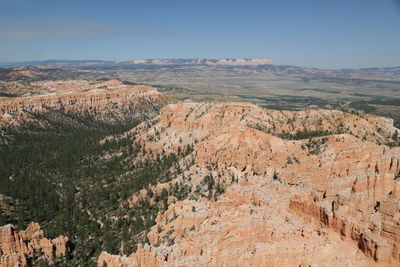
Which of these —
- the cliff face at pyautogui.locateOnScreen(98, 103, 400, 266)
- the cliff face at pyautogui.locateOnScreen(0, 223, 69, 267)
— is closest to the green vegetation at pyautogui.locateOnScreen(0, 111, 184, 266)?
the cliff face at pyautogui.locateOnScreen(0, 223, 69, 267)

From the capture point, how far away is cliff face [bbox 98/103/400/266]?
3797 centimetres

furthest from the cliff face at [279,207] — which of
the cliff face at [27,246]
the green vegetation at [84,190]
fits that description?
the cliff face at [27,246]

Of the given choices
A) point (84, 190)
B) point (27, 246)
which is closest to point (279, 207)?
point (27, 246)

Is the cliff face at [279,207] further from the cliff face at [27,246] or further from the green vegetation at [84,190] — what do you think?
the cliff face at [27,246]

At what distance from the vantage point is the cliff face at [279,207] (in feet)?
125

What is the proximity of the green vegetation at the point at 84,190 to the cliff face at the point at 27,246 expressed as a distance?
2702 mm

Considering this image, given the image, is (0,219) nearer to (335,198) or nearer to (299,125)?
(335,198)

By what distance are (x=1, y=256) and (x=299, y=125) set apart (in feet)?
282

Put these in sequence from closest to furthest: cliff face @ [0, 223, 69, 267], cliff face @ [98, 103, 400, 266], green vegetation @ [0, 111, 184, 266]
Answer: cliff face @ [98, 103, 400, 266], cliff face @ [0, 223, 69, 267], green vegetation @ [0, 111, 184, 266]

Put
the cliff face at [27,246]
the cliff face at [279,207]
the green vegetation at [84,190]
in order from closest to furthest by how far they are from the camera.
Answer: the cliff face at [279,207] < the cliff face at [27,246] < the green vegetation at [84,190]

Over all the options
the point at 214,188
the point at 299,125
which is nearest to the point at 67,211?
the point at 214,188

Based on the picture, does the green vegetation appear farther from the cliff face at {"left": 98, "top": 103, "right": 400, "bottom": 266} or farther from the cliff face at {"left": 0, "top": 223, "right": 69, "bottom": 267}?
the cliff face at {"left": 98, "top": 103, "right": 400, "bottom": 266}

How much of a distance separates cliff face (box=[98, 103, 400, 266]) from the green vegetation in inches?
198

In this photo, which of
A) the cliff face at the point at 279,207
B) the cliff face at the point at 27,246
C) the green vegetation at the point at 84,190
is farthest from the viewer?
the green vegetation at the point at 84,190
